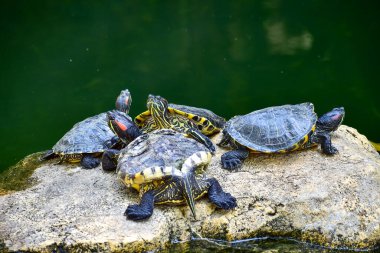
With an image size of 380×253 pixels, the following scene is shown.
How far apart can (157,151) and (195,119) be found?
927 millimetres

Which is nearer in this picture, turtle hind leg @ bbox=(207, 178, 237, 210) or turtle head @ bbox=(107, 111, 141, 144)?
turtle hind leg @ bbox=(207, 178, 237, 210)

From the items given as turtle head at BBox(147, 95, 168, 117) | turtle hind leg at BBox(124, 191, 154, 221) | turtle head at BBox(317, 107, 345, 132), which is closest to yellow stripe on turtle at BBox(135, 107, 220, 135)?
turtle head at BBox(147, 95, 168, 117)

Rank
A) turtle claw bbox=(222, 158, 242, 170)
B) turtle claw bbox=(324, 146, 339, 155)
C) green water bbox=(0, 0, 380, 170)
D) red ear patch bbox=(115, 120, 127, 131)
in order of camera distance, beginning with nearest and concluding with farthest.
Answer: turtle claw bbox=(222, 158, 242, 170), turtle claw bbox=(324, 146, 339, 155), red ear patch bbox=(115, 120, 127, 131), green water bbox=(0, 0, 380, 170)

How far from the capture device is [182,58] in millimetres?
9070

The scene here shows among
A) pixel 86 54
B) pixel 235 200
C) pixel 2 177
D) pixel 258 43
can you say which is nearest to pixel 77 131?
pixel 2 177

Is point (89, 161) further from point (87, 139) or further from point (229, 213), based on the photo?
point (229, 213)

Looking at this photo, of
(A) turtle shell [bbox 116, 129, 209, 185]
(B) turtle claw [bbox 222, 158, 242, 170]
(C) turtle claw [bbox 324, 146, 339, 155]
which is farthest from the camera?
(C) turtle claw [bbox 324, 146, 339, 155]

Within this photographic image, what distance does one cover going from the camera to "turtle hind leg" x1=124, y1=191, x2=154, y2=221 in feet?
11.6

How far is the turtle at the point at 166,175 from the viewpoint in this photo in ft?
11.9

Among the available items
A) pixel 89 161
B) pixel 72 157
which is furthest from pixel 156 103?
pixel 72 157

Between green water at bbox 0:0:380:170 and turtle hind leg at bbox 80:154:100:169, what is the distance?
212cm

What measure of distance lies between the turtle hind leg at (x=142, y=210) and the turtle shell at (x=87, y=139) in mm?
1100

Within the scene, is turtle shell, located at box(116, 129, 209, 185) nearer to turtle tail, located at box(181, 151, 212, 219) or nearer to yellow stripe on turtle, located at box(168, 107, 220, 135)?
turtle tail, located at box(181, 151, 212, 219)

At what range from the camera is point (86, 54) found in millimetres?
9336
